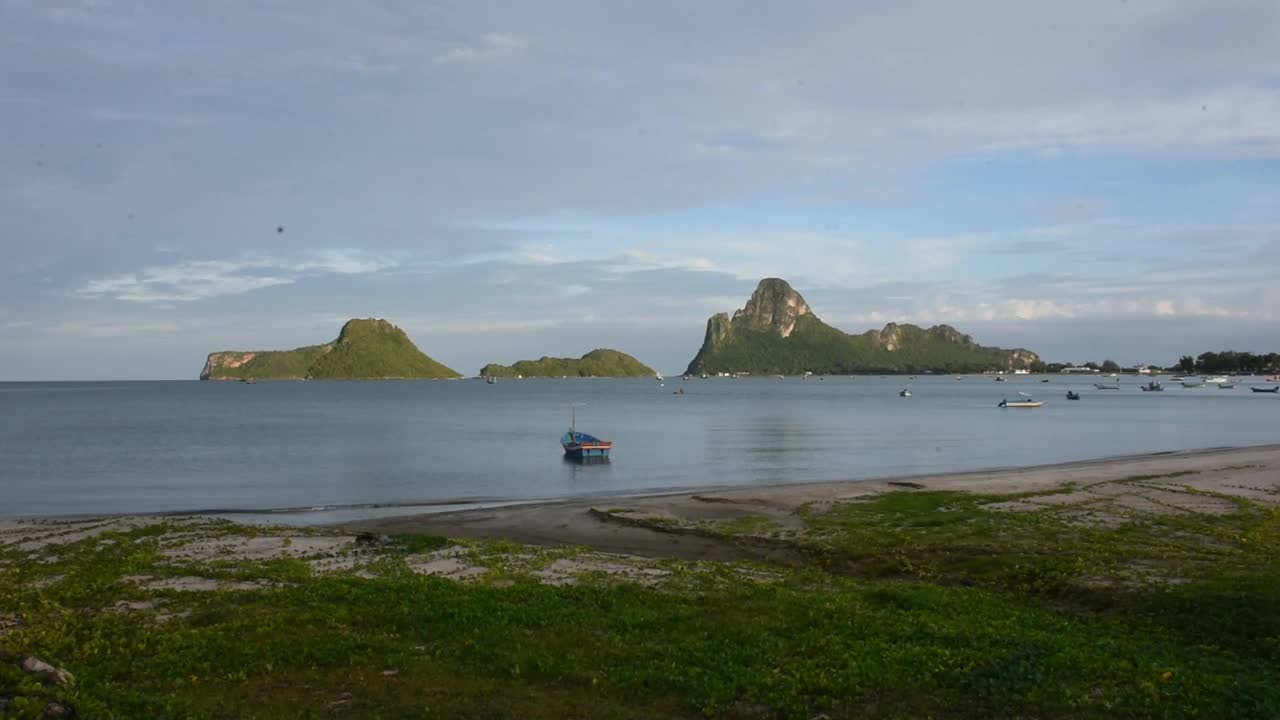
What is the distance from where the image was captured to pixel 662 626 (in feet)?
49.0

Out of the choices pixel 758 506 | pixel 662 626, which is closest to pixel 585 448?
pixel 758 506

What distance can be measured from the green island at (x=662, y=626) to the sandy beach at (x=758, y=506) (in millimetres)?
2299

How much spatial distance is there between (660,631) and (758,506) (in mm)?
20268

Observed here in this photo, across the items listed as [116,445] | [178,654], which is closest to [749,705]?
[178,654]

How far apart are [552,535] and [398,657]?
1634 centimetres

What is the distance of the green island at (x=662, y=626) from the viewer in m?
11.2

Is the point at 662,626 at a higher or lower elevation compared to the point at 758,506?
higher

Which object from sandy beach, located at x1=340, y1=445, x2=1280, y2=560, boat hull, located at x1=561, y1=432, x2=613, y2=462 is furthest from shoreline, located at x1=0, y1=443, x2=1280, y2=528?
boat hull, located at x1=561, y1=432, x2=613, y2=462

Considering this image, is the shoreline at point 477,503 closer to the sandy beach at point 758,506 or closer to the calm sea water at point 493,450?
the sandy beach at point 758,506

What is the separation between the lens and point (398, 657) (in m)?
13.0

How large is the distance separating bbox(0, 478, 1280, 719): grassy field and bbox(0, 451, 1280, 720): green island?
6cm

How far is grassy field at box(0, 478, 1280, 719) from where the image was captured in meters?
11.2

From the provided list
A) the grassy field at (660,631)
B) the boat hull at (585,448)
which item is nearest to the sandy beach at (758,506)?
the grassy field at (660,631)

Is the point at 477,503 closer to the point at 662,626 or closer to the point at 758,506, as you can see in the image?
the point at 758,506
